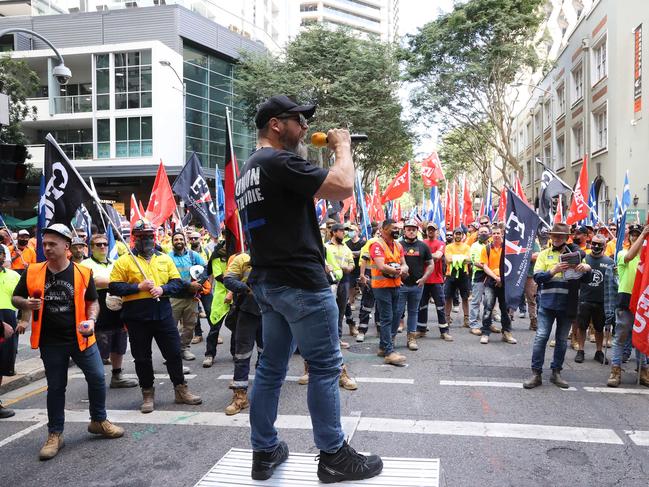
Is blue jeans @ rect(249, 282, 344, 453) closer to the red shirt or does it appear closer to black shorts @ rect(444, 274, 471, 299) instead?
the red shirt

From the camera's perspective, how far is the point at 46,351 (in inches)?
185

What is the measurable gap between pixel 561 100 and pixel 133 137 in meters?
25.7

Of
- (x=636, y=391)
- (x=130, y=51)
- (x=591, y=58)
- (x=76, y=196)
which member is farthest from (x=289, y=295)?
(x=130, y=51)

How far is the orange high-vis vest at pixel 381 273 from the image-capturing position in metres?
8.07

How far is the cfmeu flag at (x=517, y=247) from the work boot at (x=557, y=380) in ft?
3.25

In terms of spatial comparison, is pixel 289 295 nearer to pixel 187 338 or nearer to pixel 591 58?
pixel 187 338

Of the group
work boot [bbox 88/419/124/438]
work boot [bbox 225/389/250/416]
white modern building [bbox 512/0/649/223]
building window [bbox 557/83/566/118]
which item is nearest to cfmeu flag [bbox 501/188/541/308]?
work boot [bbox 225/389/250/416]

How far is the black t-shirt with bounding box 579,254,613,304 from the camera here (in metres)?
7.57

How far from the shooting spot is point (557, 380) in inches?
254

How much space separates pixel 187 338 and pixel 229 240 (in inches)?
110

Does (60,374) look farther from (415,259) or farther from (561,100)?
(561,100)

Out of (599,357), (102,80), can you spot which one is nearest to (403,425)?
(599,357)

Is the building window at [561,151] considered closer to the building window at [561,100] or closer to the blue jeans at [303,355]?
the building window at [561,100]

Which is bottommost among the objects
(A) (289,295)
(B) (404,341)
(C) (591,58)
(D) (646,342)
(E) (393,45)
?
(B) (404,341)
